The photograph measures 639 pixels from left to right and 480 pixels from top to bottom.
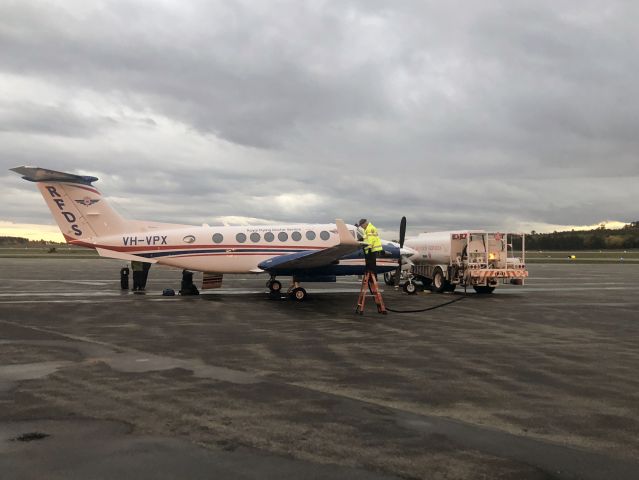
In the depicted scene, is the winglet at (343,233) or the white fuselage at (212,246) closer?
the winglet at (343,233)

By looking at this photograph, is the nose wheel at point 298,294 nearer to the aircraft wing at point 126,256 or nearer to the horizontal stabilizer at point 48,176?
the aircraft wing at point 126,256

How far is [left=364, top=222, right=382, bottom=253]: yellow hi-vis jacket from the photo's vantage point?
55.3 feet

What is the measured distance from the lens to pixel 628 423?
592cm

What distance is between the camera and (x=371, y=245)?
55.5ft

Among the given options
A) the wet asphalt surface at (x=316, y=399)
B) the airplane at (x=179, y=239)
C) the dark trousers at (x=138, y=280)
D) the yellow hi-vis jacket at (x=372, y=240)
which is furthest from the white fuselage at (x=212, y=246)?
the wet asphalt surface at (x=316, y=399)

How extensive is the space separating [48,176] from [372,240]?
1436 cm

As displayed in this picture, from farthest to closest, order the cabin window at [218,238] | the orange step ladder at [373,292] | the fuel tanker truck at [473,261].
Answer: the fuel tanker truck at [473,261], the cabin window at [218,238], the orange step ladder at [373,292]

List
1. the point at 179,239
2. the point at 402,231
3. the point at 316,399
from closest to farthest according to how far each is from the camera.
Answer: the point at 316,399, the point at 179,239, the point at 402,231

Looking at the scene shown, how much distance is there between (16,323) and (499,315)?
45.0 feet

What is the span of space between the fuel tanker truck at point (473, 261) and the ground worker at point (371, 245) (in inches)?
322

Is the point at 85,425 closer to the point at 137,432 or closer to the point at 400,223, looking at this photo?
the point at 137,432

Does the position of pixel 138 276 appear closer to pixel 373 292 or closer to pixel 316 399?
pixel 373 292

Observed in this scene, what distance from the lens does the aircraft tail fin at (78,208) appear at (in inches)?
895

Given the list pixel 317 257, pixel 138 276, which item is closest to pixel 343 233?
pixel 317 257
